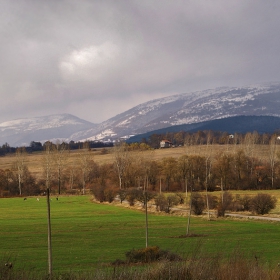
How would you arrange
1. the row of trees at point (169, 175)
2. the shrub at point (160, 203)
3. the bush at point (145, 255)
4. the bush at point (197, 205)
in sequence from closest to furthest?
the bush at point (145, 255), the bush at point (197, 205), the shrub at point (160, 203), the row of trees at point (169, 175)

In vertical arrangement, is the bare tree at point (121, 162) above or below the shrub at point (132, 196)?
above

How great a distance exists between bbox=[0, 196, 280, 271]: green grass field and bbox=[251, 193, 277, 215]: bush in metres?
8.35

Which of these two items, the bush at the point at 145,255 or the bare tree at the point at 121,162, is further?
the bare tree at the point at 121,162

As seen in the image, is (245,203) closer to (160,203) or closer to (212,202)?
(212,202)

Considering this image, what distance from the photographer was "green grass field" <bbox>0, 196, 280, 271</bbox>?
28.0 metres

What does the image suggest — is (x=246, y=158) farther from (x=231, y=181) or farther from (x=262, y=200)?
(x=262, y=200)

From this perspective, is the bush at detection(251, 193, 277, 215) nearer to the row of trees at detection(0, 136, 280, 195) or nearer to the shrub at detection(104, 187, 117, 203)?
the shrub at detection(104, 187, 117, 203)

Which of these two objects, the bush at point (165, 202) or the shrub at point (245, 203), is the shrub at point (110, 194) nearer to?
the bush at point (165, 202)

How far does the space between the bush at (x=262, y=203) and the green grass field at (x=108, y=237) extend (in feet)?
27.4

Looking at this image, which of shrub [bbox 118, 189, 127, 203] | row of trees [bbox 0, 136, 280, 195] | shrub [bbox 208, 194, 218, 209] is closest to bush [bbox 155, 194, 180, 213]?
shrub [bbox 208, 194, 218, 209]

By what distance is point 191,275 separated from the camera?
431 inches

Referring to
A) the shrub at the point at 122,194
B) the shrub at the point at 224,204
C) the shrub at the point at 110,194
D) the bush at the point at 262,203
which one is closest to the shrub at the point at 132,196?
the shrub at the point at 122,194

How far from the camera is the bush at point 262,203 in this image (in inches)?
2484

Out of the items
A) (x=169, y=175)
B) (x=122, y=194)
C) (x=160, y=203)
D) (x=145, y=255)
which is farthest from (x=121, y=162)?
(x=145, y=255)
